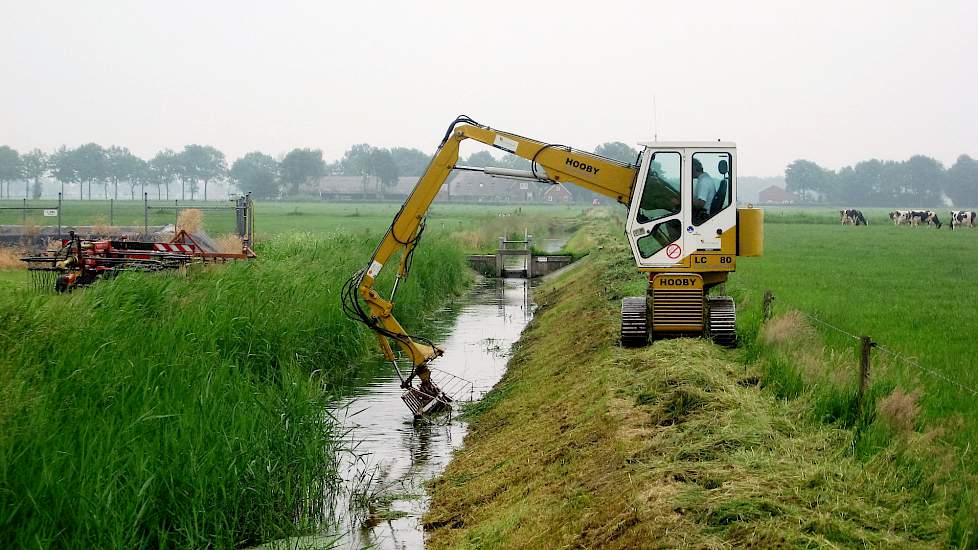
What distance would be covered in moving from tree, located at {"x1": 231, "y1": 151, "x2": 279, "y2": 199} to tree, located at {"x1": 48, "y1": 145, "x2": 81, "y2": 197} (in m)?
22.2

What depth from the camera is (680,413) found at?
9.77 m

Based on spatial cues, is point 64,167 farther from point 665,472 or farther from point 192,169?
point 665,472

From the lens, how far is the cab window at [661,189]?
13961 mm

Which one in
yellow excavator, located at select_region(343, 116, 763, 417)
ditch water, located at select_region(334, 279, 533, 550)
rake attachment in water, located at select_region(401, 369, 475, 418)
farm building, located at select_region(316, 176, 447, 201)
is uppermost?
farm building, located at select_region(316, 176, 447, 201)

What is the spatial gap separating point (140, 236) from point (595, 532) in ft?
91.5

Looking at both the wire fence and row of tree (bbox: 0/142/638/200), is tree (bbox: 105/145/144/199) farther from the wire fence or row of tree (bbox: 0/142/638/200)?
the wire fence

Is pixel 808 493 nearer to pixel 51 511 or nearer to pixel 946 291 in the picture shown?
pixel 51 511

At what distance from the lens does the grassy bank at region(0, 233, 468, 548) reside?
7609mm

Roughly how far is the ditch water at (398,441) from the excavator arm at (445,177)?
2.66 ft

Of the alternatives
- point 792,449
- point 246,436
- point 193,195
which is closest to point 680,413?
point 792,449

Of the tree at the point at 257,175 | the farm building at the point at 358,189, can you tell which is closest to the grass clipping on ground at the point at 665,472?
the tree at the point at 257,175

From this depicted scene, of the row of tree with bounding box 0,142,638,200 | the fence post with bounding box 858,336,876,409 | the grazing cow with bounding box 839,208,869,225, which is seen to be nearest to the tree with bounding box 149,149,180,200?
the row of tree with bounding box 0,142,638,200

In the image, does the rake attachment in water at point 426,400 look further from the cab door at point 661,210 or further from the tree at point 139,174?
the tree at point 139,174

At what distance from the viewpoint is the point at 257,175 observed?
14812cm
